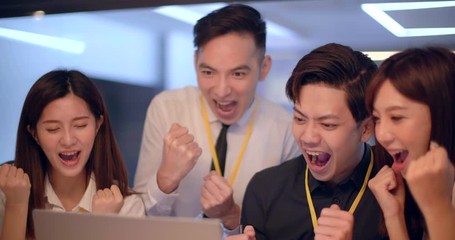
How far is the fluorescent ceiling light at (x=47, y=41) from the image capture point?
2533 mm

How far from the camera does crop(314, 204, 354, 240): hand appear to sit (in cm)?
159

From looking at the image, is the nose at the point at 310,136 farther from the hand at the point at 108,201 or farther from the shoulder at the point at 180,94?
the shoulder at the point at 180,94

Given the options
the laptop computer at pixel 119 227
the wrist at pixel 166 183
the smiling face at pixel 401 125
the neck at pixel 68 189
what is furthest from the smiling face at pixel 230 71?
the laptop computer at pixel 119 227

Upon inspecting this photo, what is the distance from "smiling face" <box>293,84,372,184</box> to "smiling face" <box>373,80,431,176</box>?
176mm

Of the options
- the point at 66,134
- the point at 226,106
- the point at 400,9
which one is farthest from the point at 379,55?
the point at 66,134

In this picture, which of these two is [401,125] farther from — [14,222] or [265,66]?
[14,222]

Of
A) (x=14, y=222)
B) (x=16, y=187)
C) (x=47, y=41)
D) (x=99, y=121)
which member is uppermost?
(x=47, y=41)

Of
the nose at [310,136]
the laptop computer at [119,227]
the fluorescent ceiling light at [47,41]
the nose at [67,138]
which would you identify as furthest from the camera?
the fluorescent ceiling light at [47,41]

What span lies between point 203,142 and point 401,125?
967 mm

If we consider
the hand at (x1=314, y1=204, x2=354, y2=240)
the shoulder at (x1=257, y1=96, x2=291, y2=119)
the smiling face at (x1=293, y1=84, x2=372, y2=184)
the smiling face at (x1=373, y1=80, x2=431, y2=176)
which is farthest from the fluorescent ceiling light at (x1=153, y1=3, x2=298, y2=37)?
the hand at (x1=314, y1=204, x2=354, y2=240)

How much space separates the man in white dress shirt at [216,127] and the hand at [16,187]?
44cm

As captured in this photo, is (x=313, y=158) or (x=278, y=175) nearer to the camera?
(x=313, y=158)

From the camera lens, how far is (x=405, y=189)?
1.68 m

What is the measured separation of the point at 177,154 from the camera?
207cm
